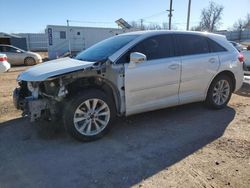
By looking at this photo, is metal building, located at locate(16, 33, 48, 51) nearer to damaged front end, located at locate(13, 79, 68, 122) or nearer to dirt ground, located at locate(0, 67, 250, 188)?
dirt ground, located at locate(0, 67, 250, 188)

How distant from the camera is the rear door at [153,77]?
14.9 ft

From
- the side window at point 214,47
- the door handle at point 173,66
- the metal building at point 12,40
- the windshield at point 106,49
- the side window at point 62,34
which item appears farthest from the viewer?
the metal building at point 12,40

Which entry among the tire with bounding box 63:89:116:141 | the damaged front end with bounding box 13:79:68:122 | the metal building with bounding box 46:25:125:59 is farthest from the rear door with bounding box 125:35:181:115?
the metal building with bounding box 46:25:125:59

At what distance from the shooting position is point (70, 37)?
26.4 meters

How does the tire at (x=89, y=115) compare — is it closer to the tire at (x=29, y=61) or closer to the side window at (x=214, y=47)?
the side window at (x=214, y=47)

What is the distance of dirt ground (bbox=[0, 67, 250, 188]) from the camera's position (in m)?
3.22

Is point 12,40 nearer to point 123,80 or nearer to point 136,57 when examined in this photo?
point 123,80

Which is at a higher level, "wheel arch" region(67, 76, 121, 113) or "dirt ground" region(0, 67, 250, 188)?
"wheel arch" region(67, 76, 121, 113)

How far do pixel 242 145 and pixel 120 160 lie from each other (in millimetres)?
1944

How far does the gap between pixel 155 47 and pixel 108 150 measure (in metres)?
2.09

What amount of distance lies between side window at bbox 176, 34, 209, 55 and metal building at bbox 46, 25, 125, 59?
19901 mm

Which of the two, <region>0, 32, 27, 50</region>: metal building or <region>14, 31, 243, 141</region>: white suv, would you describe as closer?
<region>14, 31, 243, 141</region>: white suv

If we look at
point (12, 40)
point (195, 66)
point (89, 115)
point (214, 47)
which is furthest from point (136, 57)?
point (12, 40)

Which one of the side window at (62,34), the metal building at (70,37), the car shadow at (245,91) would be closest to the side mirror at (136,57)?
the car shadow at (245,91)
